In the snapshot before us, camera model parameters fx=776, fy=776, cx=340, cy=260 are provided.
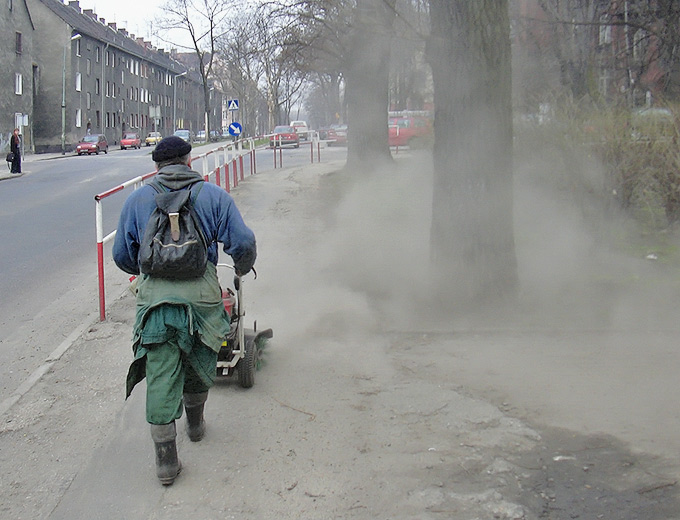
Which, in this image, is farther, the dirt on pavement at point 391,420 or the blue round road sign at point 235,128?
the blue round road sign at point 235,128

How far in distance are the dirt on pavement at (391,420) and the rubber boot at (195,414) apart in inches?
2.7

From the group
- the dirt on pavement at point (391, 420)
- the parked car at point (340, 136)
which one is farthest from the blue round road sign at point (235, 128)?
the dirt on pavement at point (391, 420)

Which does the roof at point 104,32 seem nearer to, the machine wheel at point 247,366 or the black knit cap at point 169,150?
the machine wheel at point 247,366

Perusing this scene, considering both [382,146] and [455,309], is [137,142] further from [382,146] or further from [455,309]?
[455,309]

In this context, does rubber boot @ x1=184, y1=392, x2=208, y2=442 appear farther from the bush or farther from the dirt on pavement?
the bush

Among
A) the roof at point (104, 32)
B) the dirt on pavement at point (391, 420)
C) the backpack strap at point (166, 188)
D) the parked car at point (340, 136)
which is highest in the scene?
the roof at point (104, 32)

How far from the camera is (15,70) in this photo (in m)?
50.1

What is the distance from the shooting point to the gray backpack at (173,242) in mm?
3500

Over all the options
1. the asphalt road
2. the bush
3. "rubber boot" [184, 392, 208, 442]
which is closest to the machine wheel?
"rubber boot" [184, 392, 208, 442]

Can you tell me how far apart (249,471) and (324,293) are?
3.54 meters

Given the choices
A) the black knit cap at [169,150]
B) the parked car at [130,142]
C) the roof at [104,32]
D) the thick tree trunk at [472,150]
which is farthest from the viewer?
the roof at [104,32]

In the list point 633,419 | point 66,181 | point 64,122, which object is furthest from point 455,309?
point 64,122

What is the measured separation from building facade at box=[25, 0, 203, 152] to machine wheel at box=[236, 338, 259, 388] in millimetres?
51396

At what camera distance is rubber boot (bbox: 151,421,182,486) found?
3.61m
